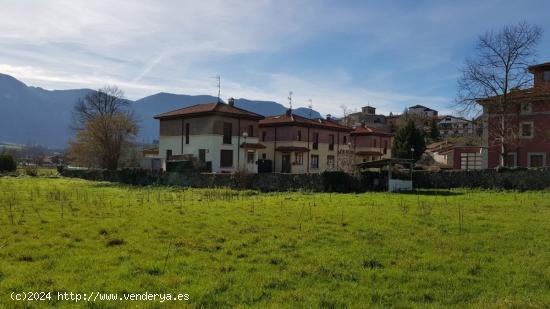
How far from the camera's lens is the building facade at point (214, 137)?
46312 mm

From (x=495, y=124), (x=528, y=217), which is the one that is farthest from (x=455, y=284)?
(x=495, y=124)

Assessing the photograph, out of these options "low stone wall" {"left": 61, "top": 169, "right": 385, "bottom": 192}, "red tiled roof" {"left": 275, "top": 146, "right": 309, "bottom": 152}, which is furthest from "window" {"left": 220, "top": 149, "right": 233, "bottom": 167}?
"low stone wall" {"left": 61, "top": 169, "right": 385, "bottom": 192}

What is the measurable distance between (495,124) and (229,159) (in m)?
25.8

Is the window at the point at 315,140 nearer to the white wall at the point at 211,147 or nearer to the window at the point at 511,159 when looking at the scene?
the white wall at the point at 211,147

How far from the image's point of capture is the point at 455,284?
7336 millimetres


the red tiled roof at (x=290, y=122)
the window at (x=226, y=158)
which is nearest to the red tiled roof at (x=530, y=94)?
the red tiled roof at (x=290, y=122)

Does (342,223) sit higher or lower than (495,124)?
lower

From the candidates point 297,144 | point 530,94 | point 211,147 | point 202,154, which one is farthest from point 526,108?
point 202,154

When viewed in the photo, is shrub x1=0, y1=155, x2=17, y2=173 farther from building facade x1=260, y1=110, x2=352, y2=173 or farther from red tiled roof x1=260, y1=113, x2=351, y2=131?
red tiled roof x1=260, y1=113, x2=351, y2=131

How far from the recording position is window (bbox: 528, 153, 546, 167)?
4006cm

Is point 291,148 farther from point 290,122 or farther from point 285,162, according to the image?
point 290,122

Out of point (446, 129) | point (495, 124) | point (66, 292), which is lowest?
point (66, 292)

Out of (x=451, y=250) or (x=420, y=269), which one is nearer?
(x=420, y=269)

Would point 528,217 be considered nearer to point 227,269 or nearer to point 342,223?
point 342,223
